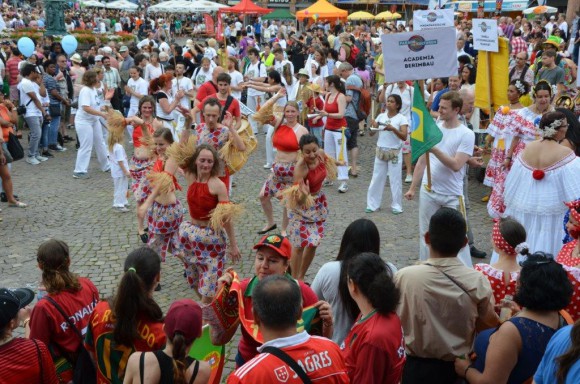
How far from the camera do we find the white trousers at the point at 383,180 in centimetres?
1041

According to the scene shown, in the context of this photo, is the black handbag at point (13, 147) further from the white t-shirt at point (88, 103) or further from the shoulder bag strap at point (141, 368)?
the shoulder bag strap at point (141, 368)

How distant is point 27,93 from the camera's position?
13.1 metres

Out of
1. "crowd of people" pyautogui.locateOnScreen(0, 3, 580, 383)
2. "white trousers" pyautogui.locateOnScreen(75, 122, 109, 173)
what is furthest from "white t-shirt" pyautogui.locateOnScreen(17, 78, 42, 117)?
"white trousers" pyautogui.locateOnScreen(75, 122, 109, 173)

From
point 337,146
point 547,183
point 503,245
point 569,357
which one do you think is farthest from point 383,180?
point 569,357

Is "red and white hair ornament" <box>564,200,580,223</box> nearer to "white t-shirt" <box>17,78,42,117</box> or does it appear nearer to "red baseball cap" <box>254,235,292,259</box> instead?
"red baseball cap" <box>254,235,292,259</box>

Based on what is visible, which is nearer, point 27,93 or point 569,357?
point 569,357

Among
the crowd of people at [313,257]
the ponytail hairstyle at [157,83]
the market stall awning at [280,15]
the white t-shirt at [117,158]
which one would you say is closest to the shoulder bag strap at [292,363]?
the crowd of people at [313,257]

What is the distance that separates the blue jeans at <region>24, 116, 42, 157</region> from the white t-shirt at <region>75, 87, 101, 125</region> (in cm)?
144

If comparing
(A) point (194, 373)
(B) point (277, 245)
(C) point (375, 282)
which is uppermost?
(C) point (375, 282)

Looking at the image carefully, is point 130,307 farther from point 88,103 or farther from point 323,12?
point 323,12

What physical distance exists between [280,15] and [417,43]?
46.6 m

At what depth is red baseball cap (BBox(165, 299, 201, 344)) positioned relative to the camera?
334 centimetres

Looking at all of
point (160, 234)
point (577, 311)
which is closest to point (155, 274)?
point (577, 311)

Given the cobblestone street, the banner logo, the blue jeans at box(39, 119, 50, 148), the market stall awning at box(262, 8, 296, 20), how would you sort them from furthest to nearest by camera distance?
the market stall awning at box(262, 8, 296, 20) → the blue jeans at box(39, 119, 50, 148) → the cobblestone street → the banner logo
